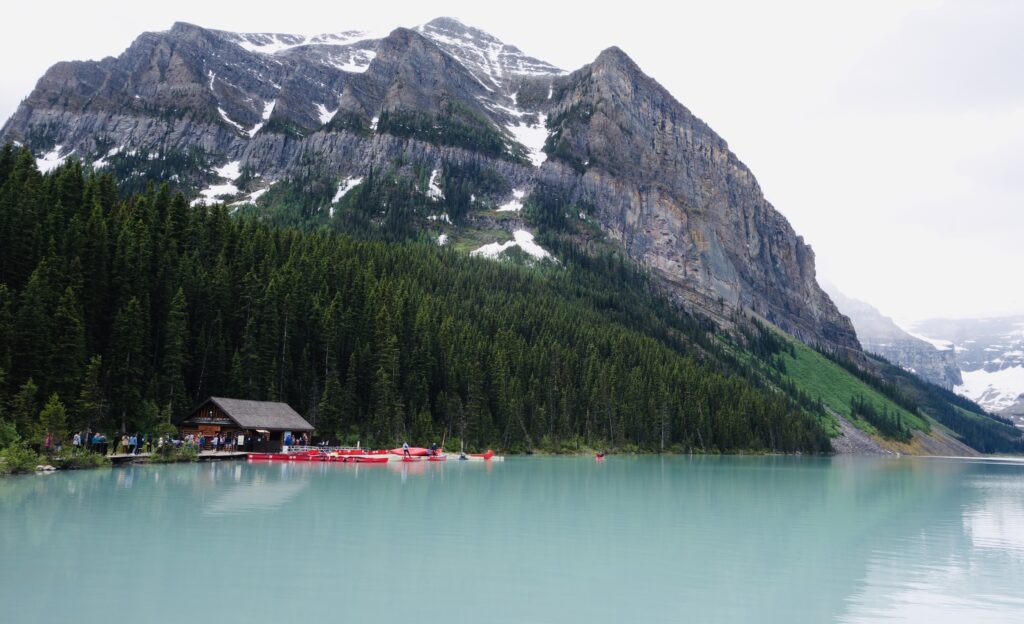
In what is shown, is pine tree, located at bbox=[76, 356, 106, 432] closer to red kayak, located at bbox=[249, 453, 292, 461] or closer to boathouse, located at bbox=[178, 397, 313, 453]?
boathouse, located at bbox=[178, 397, 313, 453]

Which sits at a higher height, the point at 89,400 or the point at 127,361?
the point at 127,361

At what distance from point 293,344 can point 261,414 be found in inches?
748

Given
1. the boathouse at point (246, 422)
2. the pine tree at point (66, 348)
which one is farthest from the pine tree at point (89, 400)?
the boathouse at point (246, 422)

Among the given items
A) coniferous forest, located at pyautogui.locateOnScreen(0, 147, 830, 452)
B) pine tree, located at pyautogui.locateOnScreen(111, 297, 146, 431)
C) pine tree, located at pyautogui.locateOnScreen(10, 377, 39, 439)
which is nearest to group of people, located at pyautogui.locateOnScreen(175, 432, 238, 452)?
coniferous forest, located at pyautogui.locateOnScreen(0, 147, 830, 452)

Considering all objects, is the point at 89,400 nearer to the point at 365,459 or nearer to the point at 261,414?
the point at 261,414

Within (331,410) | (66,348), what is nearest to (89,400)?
(66,348)

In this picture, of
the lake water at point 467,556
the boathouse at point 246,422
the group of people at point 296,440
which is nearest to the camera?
the lake water at point 467,556

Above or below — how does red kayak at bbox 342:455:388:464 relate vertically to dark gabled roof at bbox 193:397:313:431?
below

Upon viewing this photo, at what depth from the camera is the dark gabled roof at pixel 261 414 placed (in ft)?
229

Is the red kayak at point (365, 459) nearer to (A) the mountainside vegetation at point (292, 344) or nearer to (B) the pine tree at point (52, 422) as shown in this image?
(A) the mountainside vegetation at point (292, 344)

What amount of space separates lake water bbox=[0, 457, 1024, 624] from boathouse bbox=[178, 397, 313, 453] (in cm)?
2201

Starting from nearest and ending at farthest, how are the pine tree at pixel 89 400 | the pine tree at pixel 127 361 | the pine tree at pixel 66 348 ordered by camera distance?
the pine tree at pixel 89 400
the pine tree at pixel 66 348
the pine tree at pixel 127 361

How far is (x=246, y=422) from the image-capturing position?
2785 inches

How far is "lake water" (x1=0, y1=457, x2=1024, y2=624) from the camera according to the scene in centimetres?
1805
